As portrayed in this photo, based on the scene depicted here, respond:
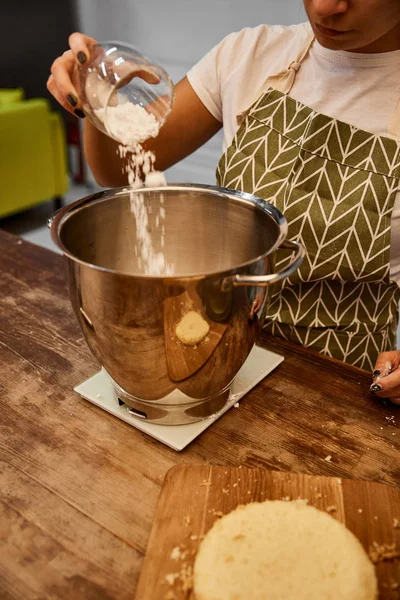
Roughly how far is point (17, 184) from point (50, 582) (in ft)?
10.3

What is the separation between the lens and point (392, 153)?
3.22 feet

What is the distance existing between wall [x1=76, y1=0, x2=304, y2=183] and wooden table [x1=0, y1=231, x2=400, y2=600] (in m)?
2.58

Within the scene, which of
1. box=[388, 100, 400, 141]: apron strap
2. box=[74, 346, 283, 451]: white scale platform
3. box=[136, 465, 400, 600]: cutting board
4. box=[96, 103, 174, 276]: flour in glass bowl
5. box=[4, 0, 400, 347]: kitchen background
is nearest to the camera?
box=[136, 465, 400, 600]: cutting board

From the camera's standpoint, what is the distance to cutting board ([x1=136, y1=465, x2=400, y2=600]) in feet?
1.81

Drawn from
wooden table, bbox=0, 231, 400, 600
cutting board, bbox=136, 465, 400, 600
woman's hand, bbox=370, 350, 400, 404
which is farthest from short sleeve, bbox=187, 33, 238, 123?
cutting board, bbox=136, 465, 400, 600

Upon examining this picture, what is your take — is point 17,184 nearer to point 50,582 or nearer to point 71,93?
point 71,93

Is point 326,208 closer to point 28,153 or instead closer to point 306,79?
point 306,79

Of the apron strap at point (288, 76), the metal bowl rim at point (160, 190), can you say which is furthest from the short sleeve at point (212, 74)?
the metal bowl rim at point (160, 190)

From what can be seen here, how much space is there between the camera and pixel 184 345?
0.67m

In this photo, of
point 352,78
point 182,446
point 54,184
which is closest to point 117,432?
point 182,446

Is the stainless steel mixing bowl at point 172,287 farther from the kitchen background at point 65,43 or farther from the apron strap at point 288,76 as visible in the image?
the kitchen background at point 65,43

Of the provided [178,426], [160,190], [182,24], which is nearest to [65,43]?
[182,24]

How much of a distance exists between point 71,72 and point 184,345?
1.82 ft

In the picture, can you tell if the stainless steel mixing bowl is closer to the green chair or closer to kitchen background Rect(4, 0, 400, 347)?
kitchen background Rect(4, 0, 400, 347)
